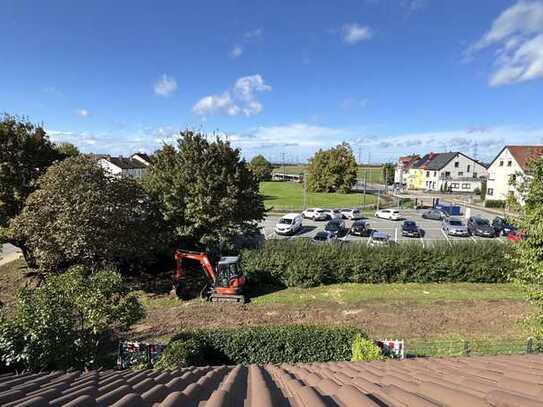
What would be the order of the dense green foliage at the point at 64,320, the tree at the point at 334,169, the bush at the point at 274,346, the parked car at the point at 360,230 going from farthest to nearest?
the tree at the point at 334,169
the parked car at the point at 360,230
the bush at the point at 274,346
the dense green foliage at the point at 64,320

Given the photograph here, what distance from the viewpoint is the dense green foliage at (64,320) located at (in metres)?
7.98

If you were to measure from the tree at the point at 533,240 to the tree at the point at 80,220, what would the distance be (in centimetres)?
1760

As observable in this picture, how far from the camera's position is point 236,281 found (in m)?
18.5

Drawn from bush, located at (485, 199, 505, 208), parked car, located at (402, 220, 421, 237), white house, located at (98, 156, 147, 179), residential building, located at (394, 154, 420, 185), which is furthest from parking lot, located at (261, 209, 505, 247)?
residential building, located at (394, 154, 420, 185)

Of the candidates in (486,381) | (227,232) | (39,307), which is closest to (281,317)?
(227,232)

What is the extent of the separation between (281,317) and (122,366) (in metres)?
7.49

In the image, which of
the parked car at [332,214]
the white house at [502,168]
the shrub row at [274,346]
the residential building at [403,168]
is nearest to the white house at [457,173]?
the residential building at [403,168]

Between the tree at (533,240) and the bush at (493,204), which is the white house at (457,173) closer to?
the bush at (493,204)

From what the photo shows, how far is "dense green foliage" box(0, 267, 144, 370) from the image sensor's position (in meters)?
7.98

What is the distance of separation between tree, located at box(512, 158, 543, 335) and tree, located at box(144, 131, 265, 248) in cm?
1498

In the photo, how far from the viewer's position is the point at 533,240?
28.2 feet

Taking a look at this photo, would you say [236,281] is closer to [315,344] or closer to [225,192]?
[225,192]

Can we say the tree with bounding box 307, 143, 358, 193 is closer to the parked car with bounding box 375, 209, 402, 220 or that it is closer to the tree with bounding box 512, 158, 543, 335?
the parked car with bounding box 375, 209, 402, 220

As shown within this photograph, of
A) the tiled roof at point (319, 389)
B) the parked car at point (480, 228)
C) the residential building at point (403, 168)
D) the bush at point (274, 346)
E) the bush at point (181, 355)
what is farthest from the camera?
the residential building at point (403, 168)
